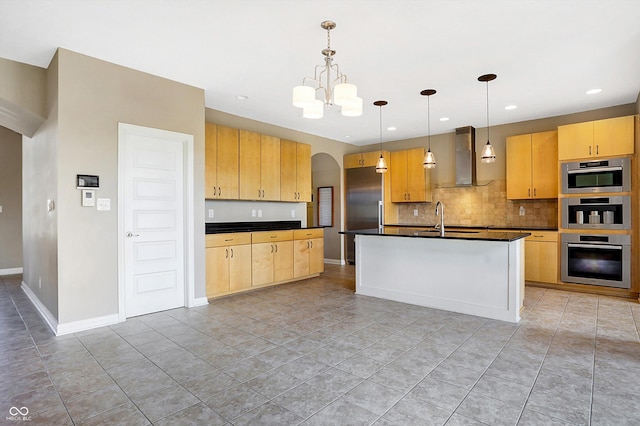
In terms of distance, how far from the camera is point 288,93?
4547 mm

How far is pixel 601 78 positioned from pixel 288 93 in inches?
152

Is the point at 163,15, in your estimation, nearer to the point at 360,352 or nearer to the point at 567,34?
the point at 360,352

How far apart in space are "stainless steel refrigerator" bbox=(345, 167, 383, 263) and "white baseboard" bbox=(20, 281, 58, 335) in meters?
5.20

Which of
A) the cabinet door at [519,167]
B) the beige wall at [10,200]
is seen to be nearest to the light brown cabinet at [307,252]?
the cabinet door at [519,167]

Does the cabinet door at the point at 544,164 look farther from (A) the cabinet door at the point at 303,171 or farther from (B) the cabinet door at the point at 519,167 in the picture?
(A) the cabinet door at the point at 303,171

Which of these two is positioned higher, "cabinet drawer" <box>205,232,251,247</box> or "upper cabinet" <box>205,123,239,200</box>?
"upper cabinet" <box>205,123,239,200</box>

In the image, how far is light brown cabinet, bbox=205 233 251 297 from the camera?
4543 millimetres

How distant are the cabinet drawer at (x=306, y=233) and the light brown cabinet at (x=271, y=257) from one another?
0.12 m

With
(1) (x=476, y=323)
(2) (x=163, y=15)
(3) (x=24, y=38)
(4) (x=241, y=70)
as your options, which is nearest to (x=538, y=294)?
(1) (x=476, y=323)

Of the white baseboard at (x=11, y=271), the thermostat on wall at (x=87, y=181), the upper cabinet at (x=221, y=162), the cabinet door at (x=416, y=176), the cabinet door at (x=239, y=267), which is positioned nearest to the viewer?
the thermostat on wall at (x=87, y=181)

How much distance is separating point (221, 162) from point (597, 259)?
5.70m

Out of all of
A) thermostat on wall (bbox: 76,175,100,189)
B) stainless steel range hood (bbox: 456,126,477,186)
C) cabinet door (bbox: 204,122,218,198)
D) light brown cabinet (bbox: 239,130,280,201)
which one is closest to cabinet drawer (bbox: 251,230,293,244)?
light brown cabinet (bbox: 239,130,280,201)

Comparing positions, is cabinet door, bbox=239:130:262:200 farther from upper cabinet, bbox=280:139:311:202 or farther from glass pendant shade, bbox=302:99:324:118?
glass pendant shade, bbox=302:99:324:118

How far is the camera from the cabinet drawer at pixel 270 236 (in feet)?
16.7
